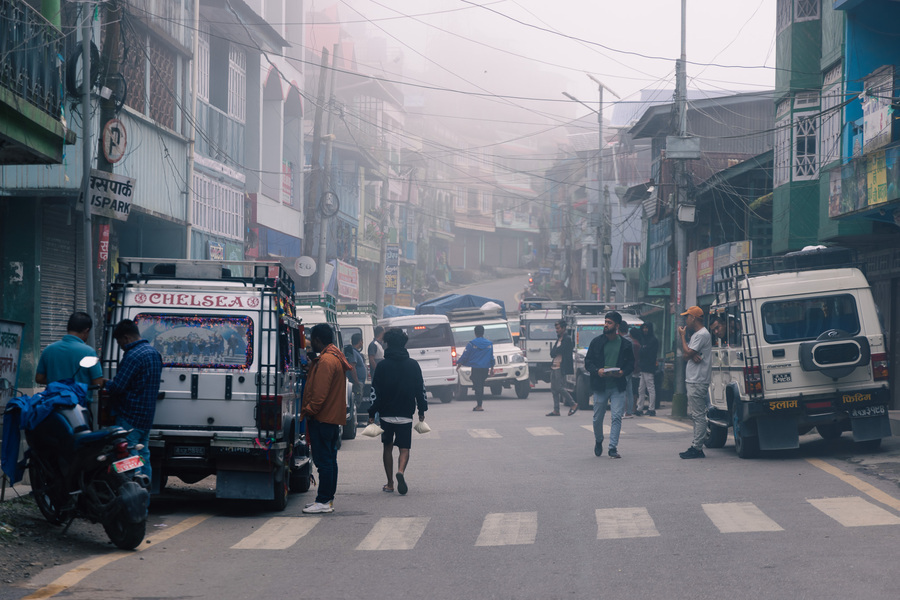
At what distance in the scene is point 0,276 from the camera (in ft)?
64.0

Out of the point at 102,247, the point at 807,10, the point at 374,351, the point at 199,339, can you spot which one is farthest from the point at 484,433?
the point at 807,10

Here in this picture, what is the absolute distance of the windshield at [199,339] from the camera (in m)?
10.4

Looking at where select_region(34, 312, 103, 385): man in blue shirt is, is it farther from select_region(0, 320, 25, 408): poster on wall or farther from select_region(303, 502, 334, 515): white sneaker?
select_region(303, 502, 334, 515): white sneaker

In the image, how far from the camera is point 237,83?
116 ft

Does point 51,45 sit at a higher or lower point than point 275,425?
higher

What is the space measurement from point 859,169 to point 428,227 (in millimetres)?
75637

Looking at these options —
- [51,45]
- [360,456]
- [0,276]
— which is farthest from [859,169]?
[0,276]

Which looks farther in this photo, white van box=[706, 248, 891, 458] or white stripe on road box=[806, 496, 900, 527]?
white van box=[706, 248, 891, 458]

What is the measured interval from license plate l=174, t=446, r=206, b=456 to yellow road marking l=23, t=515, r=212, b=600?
0.62 m

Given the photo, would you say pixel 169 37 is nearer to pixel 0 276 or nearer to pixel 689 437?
pixel 0 276

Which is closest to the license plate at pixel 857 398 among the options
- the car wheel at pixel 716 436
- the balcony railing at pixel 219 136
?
the car wheel at pixel 716 436

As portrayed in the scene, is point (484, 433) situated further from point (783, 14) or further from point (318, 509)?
point (783, 14)

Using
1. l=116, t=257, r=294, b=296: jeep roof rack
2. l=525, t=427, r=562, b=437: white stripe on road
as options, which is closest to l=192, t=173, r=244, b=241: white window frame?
l=525, t=427, r=562, b=437: white stripe on road

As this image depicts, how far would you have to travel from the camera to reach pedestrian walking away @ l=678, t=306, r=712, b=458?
576 inches
